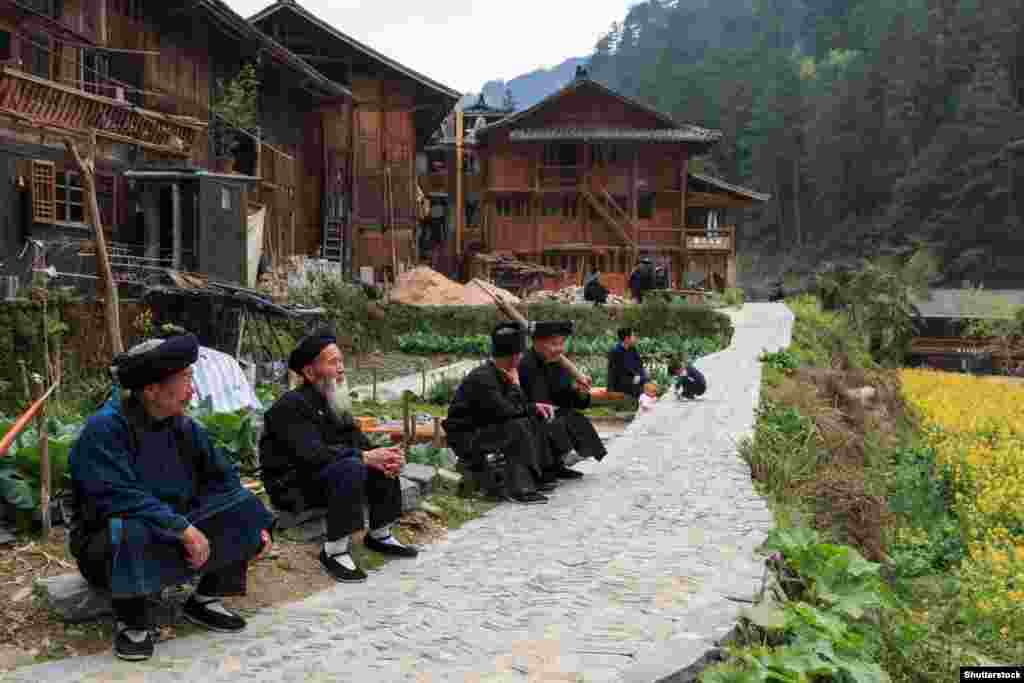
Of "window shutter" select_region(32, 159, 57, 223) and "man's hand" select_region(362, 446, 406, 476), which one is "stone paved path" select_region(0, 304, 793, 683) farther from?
"window shutter" select_region(32, 159, 57, 223)

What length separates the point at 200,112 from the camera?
2219 centimetres

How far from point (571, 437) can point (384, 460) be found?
2962mm

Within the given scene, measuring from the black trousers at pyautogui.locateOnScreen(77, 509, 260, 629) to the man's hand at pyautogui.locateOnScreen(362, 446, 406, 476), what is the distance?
111 centimetres

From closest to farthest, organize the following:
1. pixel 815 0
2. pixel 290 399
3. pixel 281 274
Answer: pixel 290 399, pixel 281 274, pixel 815 0

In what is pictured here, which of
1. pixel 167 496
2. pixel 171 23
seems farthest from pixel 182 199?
pixel 167 496

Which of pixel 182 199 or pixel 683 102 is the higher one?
pixel 683 102

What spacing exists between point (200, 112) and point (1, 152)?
7415 mm

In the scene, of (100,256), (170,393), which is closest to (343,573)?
(170,393)

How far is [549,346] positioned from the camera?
8484 millimetres

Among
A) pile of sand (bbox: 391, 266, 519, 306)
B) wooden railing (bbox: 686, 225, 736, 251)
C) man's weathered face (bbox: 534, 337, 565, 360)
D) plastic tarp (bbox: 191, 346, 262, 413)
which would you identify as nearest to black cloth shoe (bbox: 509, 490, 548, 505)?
man's weathered face (bbox: 534, 337, 565, 360)

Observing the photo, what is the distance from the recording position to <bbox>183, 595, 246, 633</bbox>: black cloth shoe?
14.9 feet

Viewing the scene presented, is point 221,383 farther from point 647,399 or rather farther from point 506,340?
point 647,399

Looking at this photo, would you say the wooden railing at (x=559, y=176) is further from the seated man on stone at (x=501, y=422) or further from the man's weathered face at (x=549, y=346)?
the seated man on stone at (x=501, y=422)

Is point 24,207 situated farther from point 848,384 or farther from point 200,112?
point 848,384
